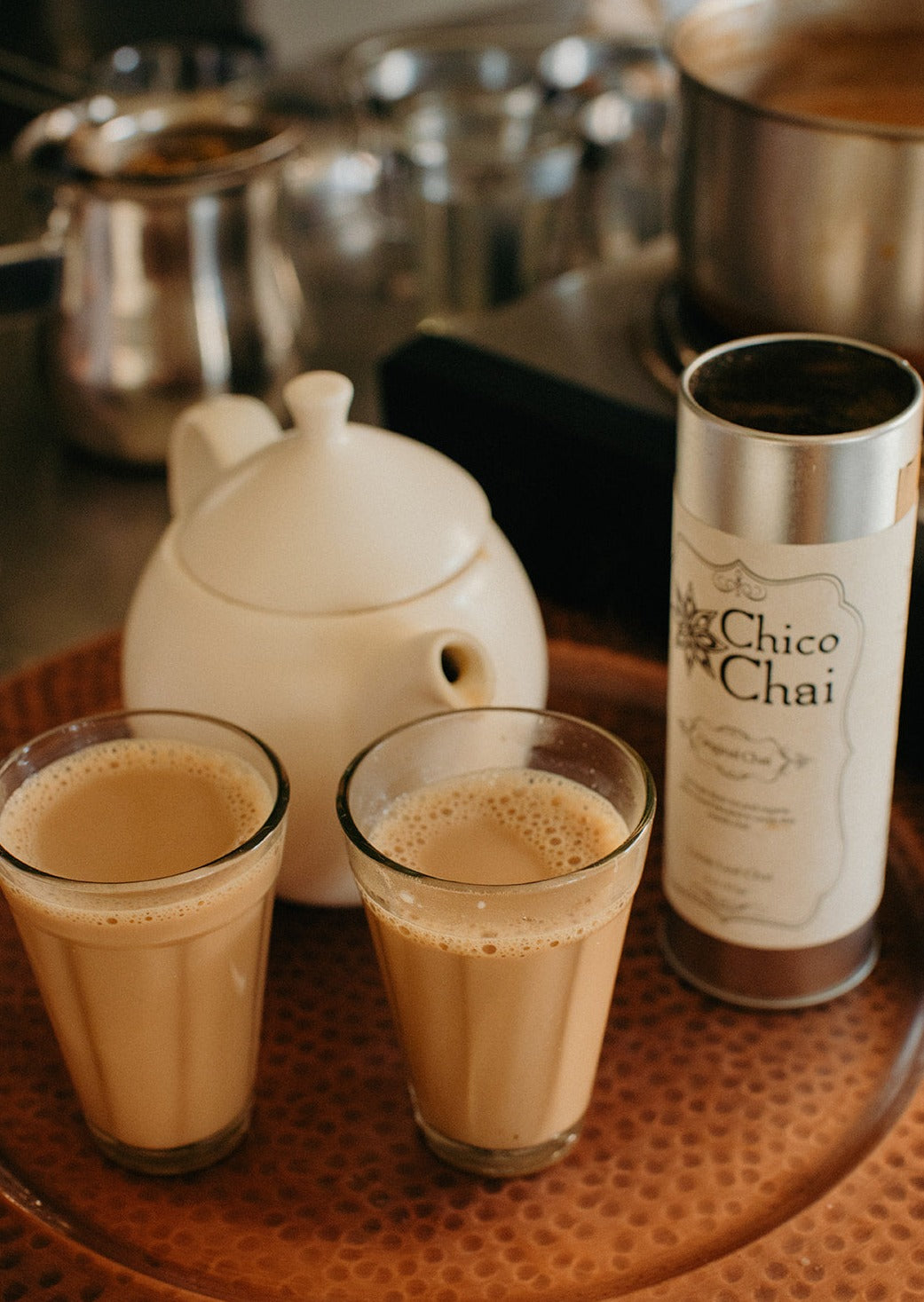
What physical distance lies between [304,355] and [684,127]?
1.35 ft

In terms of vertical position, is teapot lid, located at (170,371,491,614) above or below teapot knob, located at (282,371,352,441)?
below

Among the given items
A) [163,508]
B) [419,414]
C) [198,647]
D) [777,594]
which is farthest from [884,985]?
[163,508]

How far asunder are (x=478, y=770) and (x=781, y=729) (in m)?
0.12

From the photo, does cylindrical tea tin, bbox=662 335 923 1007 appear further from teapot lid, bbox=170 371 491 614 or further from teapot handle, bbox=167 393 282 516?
teapot handle, bbox=167 393 282 516

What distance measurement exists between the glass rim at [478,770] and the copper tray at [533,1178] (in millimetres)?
121

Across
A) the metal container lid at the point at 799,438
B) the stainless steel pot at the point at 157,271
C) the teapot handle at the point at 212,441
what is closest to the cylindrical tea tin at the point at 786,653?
the metal container lid at the point at 799,438

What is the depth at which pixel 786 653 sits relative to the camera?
1.77 ft

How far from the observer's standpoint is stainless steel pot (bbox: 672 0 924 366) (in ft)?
2.15

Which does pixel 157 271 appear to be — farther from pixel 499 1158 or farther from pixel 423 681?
pixel 499 1158

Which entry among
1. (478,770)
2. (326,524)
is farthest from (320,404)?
(478,770)

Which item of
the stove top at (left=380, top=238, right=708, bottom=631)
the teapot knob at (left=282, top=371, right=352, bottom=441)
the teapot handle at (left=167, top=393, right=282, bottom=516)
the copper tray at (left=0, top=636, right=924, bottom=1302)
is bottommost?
the copper tray at (left=0, top=636, right=924, bottom=1302)

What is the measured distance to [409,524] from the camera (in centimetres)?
61

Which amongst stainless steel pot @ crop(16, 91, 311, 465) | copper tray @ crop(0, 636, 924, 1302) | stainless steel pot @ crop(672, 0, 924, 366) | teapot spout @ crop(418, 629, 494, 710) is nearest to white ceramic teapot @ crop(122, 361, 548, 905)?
teapot spout @ crop(418, 629, 494, 710)

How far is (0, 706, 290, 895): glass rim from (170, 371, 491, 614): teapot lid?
0.06 metres
